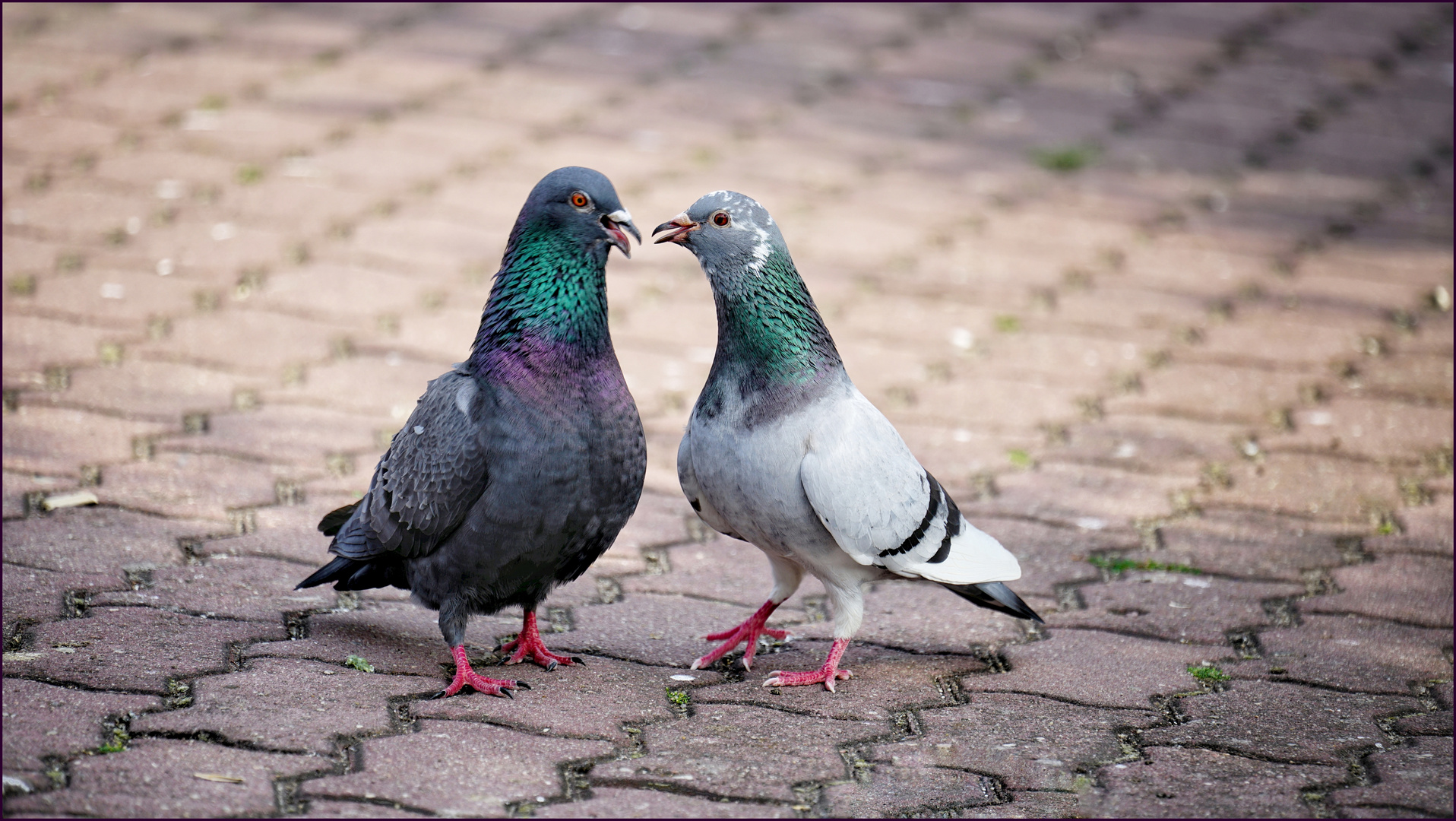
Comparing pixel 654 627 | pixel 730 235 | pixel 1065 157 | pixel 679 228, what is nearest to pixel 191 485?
pixel 654 627

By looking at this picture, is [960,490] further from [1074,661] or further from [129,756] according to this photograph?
[129,756]

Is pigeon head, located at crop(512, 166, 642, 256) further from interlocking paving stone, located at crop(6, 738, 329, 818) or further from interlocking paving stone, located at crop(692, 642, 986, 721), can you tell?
interlocking paving stone, located at crop(6, 738, 329, 818)

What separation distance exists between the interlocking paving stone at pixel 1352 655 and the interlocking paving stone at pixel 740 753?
1022 millimetres

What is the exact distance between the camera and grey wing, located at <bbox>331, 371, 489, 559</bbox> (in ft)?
8.73

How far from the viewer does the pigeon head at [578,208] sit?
2.71m

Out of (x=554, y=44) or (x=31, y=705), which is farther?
(x=554, y=44)

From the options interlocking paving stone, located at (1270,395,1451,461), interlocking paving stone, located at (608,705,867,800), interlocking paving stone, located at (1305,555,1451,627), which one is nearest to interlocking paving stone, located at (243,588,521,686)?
interlocking paving stone, located at (608,705,867,800)

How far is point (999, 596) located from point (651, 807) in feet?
3.43

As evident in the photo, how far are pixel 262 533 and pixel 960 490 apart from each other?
1976mm

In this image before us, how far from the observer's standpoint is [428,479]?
2.68 m

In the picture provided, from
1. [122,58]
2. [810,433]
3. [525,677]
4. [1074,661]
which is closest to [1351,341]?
[1074,661]

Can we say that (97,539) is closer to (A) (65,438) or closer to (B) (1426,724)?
(A) (65,438)

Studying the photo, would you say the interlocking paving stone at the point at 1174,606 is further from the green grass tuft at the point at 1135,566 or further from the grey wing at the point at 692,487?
the grey wing at the point at 692,487

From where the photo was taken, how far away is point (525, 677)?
9.23ft
